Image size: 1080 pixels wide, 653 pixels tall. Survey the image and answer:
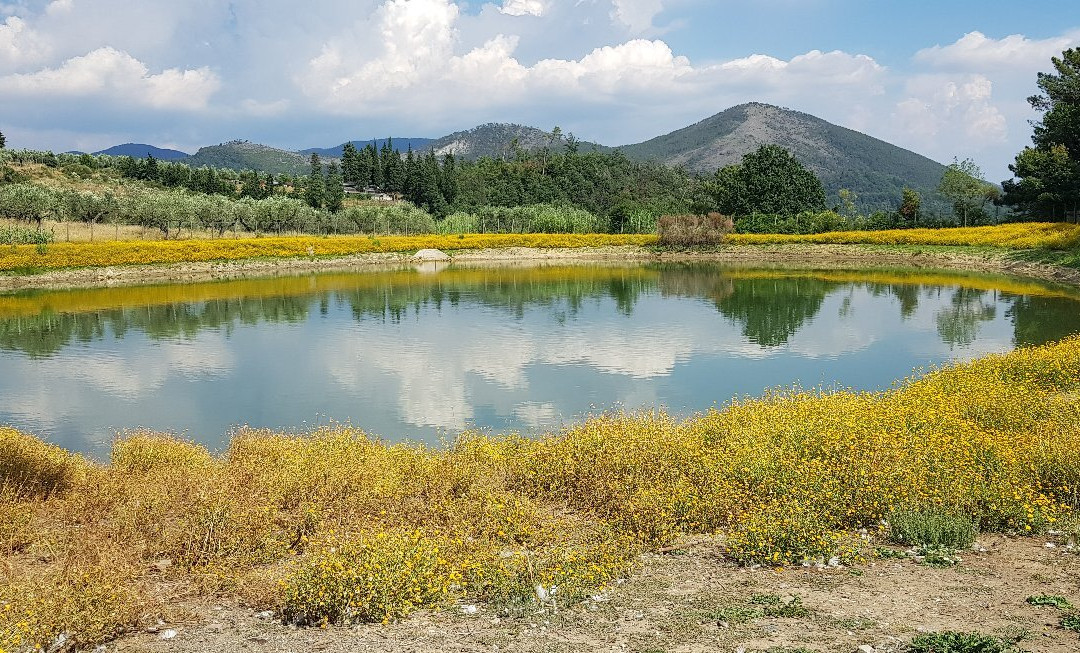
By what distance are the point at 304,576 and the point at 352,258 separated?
6841 cm

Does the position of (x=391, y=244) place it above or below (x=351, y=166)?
below

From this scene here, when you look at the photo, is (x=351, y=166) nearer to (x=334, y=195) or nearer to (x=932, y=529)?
(x=334, y=195)

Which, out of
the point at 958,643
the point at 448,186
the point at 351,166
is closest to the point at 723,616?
the point at 958,643

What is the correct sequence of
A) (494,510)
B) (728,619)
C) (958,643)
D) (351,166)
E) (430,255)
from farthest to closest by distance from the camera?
(351,166), (430,255), (494,510), (728,619), (958,643)

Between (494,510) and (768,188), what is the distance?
9619 centimetres

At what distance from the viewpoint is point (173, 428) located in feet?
54.2

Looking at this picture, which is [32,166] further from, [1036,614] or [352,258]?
[1036,614]

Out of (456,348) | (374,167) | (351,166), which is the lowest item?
(456,348)

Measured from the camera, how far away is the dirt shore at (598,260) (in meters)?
53.3

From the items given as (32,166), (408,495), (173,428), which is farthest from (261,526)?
(32,166)

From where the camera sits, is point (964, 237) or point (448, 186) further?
point (448, 186)

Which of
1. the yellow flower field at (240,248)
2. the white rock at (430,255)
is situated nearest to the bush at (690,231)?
the yellow flower field at (240,248)

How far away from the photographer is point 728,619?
6570mm

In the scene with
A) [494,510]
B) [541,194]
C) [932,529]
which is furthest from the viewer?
[541,194]
